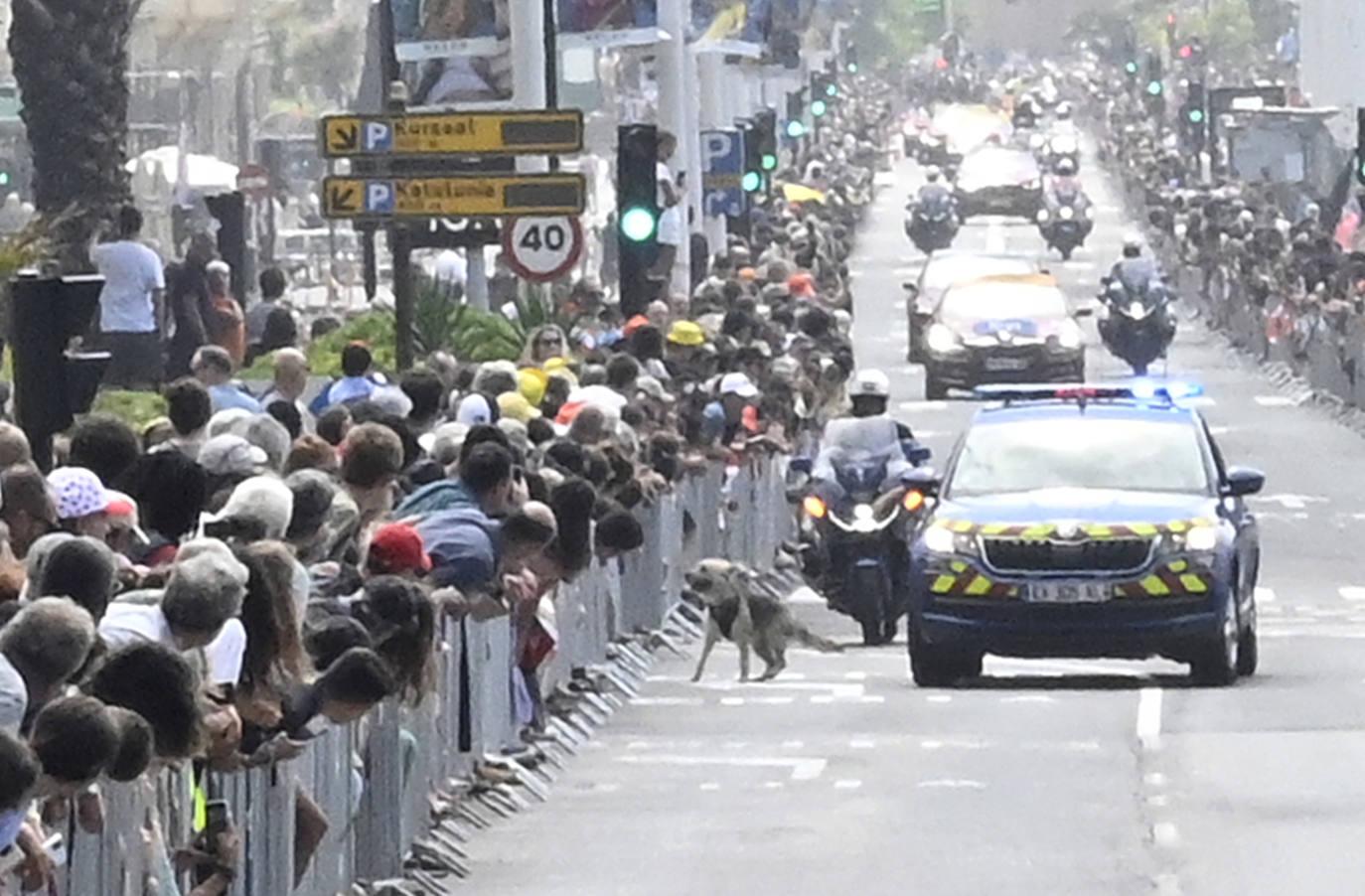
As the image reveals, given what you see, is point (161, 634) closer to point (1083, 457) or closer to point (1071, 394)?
point (1083, 457)

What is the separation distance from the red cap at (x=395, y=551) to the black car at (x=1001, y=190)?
85878 mm

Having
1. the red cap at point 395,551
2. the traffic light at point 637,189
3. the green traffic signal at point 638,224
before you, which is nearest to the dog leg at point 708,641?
the red cap at point 395,551

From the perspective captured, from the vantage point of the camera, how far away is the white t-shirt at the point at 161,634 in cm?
1138

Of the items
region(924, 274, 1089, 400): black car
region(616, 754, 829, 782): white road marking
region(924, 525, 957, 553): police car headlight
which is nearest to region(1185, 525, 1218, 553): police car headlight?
region(924, 525, 957, 553): police car headlight

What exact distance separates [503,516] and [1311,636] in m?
11.3

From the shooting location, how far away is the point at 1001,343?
5216 cm

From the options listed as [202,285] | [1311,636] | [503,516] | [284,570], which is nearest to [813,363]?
[202,285]

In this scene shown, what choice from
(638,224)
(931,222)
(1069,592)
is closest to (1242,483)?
(1069,592)

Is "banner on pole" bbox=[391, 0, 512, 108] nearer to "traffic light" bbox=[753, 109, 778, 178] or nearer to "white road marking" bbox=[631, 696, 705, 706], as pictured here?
"white road marking" bbox=[631, 696, 705, 706]

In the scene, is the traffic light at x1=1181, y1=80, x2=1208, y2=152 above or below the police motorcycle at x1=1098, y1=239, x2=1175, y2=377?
below

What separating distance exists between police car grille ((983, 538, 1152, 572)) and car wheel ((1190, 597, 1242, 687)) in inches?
20.7

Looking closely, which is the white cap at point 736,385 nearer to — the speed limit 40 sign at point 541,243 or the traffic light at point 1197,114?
the speed limit 40 sign at point 541,243

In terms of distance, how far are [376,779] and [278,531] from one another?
1068 millimetres

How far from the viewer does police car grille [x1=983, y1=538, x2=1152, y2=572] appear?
879 inches
